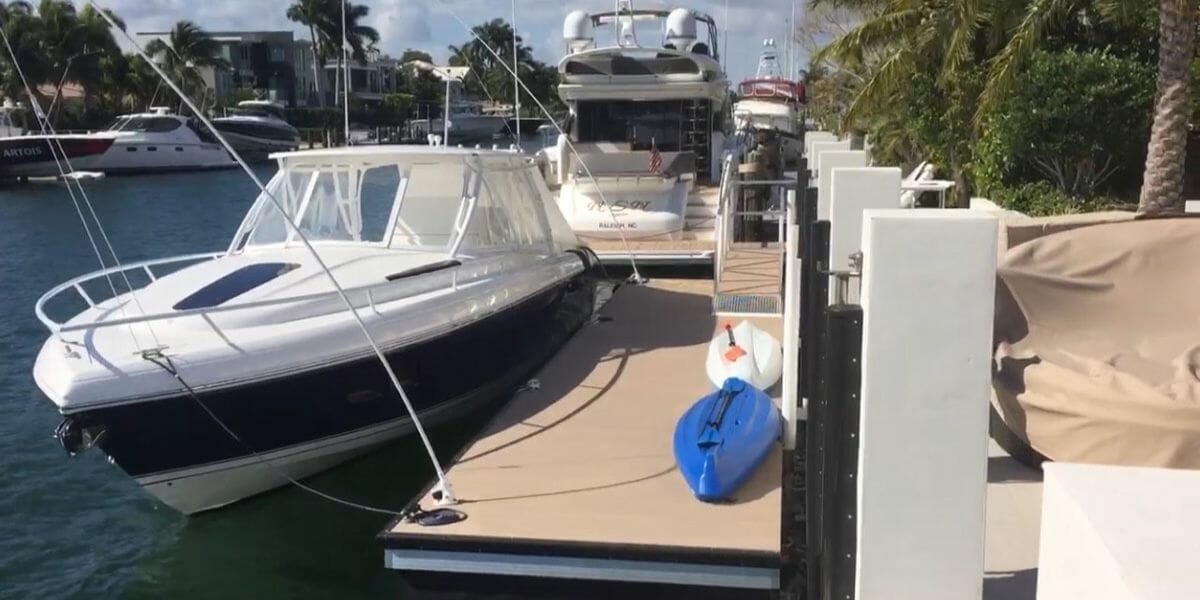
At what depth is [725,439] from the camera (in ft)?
20.2

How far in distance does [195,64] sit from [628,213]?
64469 mm

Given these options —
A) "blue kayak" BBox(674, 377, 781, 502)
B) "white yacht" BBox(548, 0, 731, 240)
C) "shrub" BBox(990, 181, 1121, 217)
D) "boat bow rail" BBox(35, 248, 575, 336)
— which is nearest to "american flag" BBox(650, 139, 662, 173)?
"white yacht" BBox(548, 0, 731, 240)

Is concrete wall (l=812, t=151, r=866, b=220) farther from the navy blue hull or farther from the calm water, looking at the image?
the calm water

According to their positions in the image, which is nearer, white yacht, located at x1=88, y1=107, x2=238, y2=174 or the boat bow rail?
the boat bow rail

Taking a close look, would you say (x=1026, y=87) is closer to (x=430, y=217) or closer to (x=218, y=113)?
(x=430, y=217)

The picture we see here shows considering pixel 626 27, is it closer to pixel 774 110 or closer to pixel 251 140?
pixel 774 110

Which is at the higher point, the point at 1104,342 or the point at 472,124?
the point at 472,124

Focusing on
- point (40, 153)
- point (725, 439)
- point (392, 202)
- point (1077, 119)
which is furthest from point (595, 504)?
point (40, 153)

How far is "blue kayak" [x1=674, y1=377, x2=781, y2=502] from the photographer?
5.94 m

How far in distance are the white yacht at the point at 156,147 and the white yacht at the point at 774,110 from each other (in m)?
25.1

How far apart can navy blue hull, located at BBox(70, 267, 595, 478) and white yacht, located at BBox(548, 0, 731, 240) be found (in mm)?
5515

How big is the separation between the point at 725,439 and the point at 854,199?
1573 millimetres

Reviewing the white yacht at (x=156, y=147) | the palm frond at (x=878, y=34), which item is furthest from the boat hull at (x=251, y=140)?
the palm frond at (x=878, y=34)

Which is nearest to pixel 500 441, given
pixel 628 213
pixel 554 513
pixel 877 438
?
pixel 554 513
